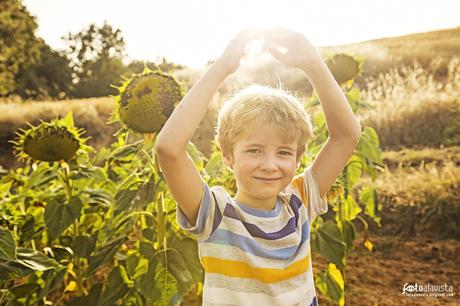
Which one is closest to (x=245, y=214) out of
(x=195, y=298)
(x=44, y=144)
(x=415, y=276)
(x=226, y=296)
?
(x=226, y=296)

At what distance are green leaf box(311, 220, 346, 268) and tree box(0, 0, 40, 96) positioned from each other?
16343 millimetres

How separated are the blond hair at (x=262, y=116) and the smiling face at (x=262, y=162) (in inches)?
0.7

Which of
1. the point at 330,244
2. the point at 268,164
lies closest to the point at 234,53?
the point at 268,164

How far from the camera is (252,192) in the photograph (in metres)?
1.22

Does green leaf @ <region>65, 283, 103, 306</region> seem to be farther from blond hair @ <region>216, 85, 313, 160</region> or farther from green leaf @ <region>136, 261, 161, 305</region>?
blond hair @ <region>216, 85, 313, 160</region>

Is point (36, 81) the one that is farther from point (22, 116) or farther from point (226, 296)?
point (226, 296)

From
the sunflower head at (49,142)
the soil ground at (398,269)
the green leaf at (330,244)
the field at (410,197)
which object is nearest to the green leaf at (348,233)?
the green leaf at (330,244)

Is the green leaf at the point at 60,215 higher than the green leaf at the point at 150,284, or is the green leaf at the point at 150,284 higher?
the green leaf at the point at 60,215

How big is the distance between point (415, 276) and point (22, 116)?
338 inches

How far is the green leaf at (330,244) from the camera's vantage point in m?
2.04

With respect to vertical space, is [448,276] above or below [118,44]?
above

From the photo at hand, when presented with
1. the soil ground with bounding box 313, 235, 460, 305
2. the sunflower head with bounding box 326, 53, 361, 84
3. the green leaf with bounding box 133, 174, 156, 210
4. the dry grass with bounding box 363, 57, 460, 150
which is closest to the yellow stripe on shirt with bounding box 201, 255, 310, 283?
the green leaf with bounding box 133, 174, 156, 210

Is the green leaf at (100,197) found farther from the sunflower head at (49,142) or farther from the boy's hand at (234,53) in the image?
the boy's hand at (234,53)

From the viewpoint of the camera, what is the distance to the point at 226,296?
Result: 3.86 ft
